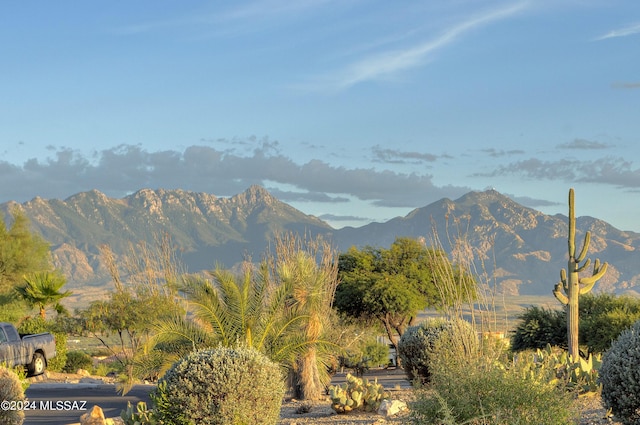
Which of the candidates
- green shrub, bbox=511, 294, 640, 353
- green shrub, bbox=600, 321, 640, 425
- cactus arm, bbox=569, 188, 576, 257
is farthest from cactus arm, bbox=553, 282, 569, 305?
green shrub, bbox=600, 321, 640, 425

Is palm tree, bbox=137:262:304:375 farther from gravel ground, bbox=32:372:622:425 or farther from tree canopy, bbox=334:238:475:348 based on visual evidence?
tree canopy, bbox=334:238:475:348

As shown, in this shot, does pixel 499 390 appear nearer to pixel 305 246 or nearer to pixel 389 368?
pixel 305 246

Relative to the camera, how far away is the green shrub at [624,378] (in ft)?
41.7

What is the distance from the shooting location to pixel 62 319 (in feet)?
123

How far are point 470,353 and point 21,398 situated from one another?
7839 millimetres

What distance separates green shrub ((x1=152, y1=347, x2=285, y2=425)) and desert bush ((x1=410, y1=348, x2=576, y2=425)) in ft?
8.48

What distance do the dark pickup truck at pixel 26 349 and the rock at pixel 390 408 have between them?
13735 mm

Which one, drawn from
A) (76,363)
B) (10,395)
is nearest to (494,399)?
(10,395)

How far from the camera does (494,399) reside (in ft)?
38.9

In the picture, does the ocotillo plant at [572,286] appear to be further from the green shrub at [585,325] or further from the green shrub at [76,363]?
the green shrub at [76,363]

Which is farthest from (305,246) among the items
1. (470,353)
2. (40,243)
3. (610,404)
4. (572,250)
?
(40,243)

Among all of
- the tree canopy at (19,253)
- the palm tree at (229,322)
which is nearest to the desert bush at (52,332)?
the tree canopy at (19,253)

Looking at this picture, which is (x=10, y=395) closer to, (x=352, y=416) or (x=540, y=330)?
(x=352, y=416)

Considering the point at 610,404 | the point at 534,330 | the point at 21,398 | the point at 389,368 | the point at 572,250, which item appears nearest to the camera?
the point at 610,404
